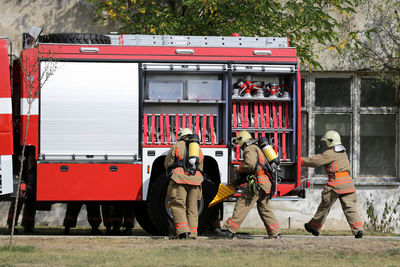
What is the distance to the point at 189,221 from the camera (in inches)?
466

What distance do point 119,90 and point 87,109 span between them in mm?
548

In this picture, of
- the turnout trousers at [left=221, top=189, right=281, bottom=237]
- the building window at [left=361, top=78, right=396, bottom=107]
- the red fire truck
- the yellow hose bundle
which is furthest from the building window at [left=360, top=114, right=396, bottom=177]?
the yellow hose bundle

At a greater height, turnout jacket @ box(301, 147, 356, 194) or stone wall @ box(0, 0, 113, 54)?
stone wall @ box(0, 0, 113, 54)

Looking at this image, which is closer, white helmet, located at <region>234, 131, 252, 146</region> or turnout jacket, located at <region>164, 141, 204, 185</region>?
turnout jacket, located at <region>164, 141, 204, 185</region>

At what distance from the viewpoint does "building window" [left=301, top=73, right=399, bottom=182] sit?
55.6 feet

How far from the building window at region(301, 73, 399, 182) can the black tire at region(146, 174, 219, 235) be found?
499cm

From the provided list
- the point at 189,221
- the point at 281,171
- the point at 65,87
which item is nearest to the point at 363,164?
the point at 281,171

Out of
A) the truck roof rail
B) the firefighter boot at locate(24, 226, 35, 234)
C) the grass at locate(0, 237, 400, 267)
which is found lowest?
the firefighter boot at locate(24, 226, 35, 234)

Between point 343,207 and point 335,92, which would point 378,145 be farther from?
point 343,207

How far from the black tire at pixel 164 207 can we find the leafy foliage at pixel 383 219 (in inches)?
178

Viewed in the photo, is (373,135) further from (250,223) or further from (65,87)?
(65,87)

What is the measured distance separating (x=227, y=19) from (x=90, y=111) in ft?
12.7

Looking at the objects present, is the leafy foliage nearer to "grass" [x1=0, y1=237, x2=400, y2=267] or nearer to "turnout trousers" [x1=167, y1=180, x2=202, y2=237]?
"grass" [x1=0, y1=237, x2=400, y2=267]

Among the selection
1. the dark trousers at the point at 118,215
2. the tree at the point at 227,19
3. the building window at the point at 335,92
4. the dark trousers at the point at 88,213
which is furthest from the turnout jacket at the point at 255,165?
the building window at the point at 335,92
